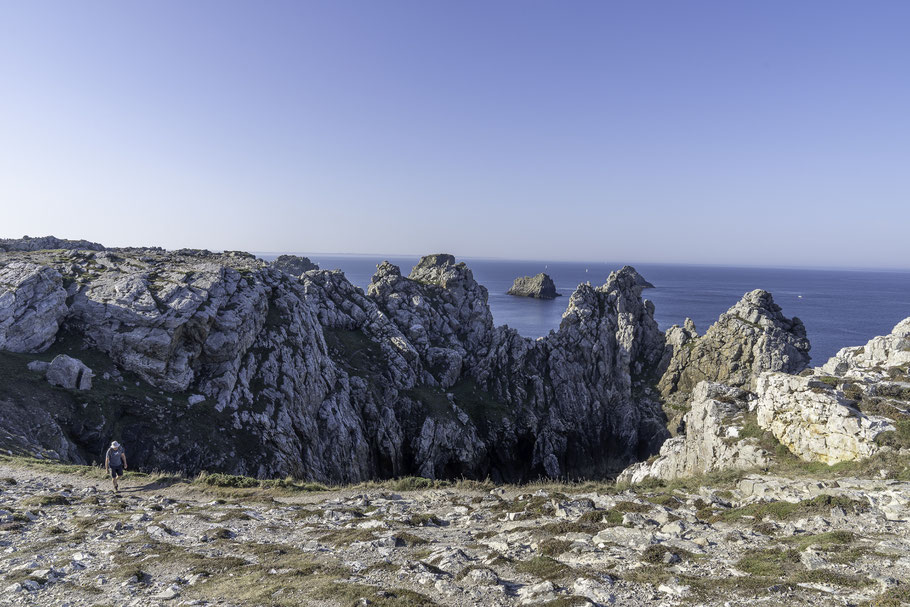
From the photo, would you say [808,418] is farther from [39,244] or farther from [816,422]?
[39,244]

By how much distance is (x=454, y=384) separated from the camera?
226 feet

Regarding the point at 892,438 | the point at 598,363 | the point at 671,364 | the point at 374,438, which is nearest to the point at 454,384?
the point at 374,438

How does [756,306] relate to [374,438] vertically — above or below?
above

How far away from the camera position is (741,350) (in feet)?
241

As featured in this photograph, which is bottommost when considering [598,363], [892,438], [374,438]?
[374,438]

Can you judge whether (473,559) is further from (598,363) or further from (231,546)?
(598,363)

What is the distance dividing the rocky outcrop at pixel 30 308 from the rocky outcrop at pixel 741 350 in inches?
3285

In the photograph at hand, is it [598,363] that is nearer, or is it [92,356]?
[92,356]

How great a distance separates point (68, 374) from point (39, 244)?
203 feet

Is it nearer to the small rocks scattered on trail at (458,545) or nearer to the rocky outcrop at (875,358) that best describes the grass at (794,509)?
the small rocks scattered on trail at (458,545)

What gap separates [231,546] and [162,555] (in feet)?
7.16

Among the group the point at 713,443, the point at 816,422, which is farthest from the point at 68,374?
the point at 816,422

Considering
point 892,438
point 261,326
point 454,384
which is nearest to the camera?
point 892,438

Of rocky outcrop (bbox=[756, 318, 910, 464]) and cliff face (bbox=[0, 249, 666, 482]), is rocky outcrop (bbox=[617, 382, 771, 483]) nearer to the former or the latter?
rocky outcrop (bbox=[756, 318, 910, 464])
